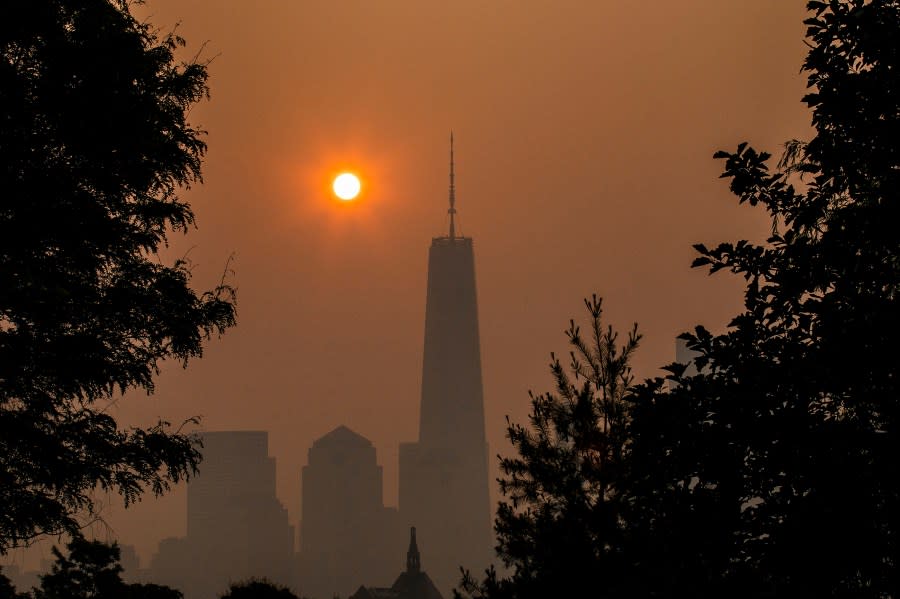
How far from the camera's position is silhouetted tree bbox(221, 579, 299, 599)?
26500mm

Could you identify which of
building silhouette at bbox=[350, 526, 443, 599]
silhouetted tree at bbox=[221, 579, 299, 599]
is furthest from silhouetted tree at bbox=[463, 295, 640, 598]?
building silhouette at bbox=[350, 526, 443, 599]

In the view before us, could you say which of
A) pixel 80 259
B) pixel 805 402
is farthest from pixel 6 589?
pixel 805 402

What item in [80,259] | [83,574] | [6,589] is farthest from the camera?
[83,574]

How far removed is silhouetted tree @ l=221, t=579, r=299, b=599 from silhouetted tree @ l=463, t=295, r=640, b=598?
4.50 m

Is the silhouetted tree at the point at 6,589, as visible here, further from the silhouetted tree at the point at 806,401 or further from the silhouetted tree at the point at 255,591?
the silhouetted tree at the point at 806,401

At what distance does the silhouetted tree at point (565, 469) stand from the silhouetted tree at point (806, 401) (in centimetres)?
725

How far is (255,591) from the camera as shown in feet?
87.9

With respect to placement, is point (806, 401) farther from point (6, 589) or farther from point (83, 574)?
point (83, 574)

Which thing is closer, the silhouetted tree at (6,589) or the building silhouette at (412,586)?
the silhouetted tree at (6,589)

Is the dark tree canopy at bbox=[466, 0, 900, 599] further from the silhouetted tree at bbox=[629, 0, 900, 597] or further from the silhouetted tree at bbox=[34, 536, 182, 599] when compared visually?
the silhouetted tree at bbox=[34, 536, 182, 599]

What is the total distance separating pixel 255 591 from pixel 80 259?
41.3 feet

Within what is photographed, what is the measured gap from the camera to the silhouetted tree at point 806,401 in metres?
11.7

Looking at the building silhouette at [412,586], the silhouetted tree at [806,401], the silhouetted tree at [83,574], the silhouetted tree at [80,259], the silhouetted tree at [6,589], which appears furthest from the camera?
the building silhouette at [412,586]

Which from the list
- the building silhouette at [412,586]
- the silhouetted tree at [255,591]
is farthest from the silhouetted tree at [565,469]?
the building silhouette at [412,586]
